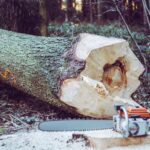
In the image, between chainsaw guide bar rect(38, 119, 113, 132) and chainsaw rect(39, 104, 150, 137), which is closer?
chainsaw rect(39, 104, 150, 137)

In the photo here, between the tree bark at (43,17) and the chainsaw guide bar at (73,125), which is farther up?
the tree bark at (43,17)

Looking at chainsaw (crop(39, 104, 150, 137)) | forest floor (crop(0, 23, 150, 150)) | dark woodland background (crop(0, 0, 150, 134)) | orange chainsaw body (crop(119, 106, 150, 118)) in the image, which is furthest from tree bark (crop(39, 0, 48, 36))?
orange chainsaw body (crop(119, 106, 150, 118))

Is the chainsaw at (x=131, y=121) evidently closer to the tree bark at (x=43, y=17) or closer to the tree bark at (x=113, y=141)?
the tree bark at (x=113, y=141)

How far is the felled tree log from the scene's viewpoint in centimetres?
451

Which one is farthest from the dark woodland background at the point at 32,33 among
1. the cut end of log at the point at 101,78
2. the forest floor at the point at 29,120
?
the cut end of log at the point at 101,78

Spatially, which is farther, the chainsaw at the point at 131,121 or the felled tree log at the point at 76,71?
the felled tree log at the point at 76,71

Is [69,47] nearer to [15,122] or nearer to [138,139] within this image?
[15,122]

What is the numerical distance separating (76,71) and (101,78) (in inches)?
13.7

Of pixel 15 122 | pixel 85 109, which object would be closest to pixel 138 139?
pixel 85 109

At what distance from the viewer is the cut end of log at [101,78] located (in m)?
4.48

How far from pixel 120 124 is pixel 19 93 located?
8.69 feet

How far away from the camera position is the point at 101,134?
3.41m

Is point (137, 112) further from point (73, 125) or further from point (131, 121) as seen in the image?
point (73, 125)

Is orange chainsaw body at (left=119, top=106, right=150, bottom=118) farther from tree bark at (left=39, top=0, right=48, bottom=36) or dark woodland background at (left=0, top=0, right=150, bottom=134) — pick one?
tree bark at (left=39, top=0, right=48, bottom=36)
